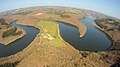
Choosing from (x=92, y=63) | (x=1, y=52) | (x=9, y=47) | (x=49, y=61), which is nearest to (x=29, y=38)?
(x=9, y=47)

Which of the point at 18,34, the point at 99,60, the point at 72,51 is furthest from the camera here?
the point at 18,34

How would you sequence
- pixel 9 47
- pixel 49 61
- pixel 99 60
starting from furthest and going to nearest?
pixel 9 47, pixel 99 60, pixel 49 61

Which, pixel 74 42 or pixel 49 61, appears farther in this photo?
pixel 74 42

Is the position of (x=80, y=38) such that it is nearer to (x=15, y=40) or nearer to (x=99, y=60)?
(x=99, y=60)

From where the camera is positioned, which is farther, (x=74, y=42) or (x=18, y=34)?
(x=18, y=34)

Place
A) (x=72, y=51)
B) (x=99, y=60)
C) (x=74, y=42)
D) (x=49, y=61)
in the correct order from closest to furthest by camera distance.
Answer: (x=49, y=61) → (x=99, y=60) → (x=72, y=51) → (x=74, y=42)

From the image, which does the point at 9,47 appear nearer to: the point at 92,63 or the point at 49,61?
the point at 49,61

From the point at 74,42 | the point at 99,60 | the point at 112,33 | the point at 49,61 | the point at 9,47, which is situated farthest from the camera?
the point at 112,33

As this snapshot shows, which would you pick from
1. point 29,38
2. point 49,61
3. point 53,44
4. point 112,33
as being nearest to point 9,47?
point 29,38

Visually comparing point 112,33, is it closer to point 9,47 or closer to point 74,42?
point 74,42
